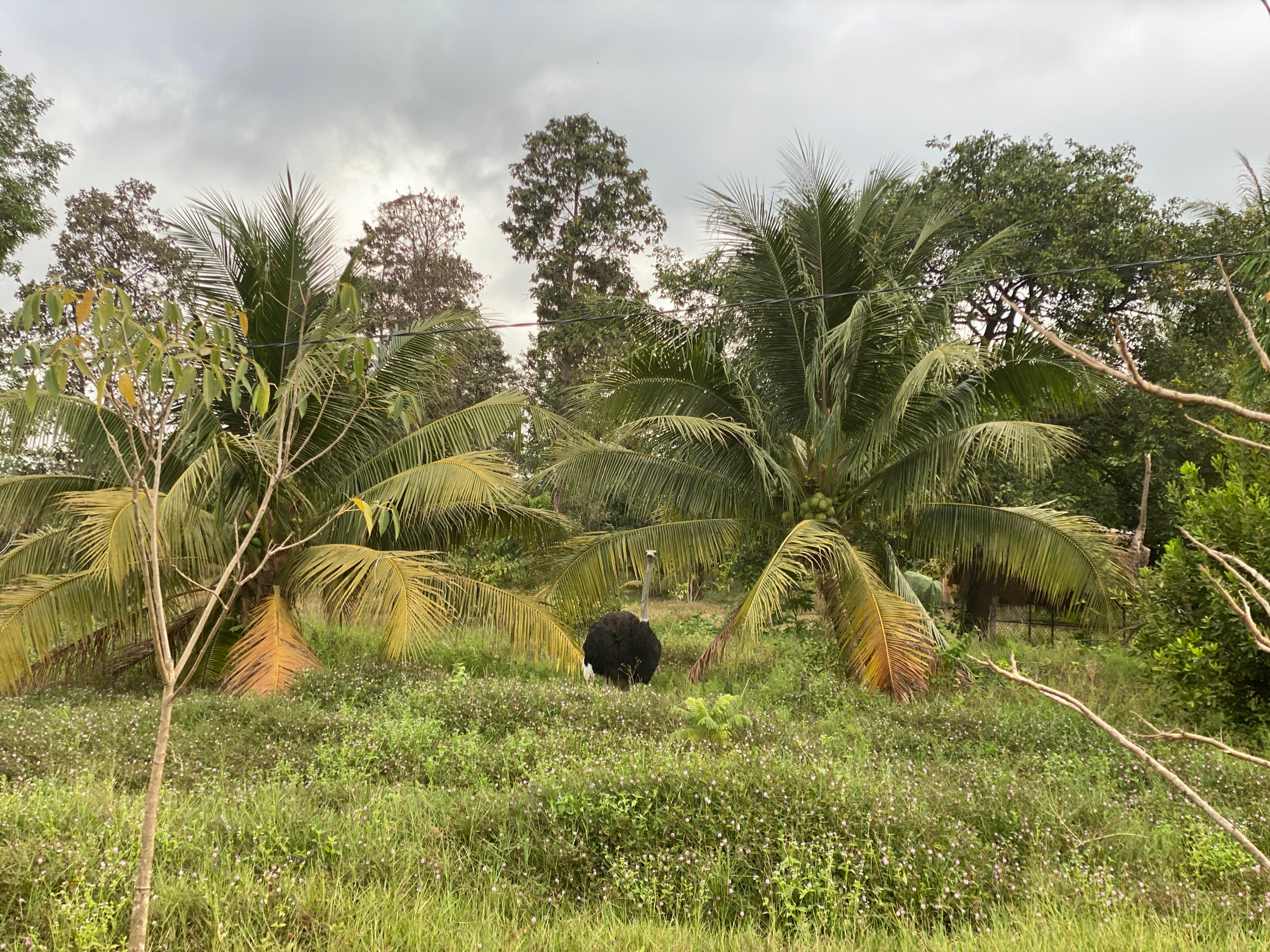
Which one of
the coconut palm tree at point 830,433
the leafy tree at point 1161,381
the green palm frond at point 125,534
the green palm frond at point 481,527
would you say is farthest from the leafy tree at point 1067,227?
the green palm frond at point 125,534

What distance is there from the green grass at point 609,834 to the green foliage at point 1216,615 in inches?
38.9

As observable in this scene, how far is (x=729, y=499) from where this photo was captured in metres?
8.80

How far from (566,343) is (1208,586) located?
14139 mm

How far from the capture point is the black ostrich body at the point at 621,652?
7.78 meters

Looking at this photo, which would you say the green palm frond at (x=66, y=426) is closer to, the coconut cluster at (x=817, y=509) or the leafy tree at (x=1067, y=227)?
the coconut cluster at (x=817, y=509)

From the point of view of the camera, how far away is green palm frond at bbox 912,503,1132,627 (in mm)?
7380

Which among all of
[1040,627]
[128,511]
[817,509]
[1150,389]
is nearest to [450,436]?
[128,511]

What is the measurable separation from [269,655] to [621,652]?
3.27 m

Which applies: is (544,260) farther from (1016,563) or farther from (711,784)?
(711,784)

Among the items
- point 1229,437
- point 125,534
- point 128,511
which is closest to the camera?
point 1229,437

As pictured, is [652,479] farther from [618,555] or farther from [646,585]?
[646,585]

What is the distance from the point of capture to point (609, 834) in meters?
3.68

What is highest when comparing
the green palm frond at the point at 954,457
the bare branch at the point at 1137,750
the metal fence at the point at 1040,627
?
the green palm frond at the point at 954,457

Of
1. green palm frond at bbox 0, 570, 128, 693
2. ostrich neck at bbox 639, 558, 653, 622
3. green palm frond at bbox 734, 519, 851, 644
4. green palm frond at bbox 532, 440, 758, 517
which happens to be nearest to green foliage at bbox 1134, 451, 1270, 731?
green palm frond at bbox 734, 519, 851, 644
